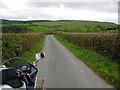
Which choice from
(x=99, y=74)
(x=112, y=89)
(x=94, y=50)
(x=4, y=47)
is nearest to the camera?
(x=112, y=89)

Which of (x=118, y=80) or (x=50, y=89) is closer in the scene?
(x=50, y=89)

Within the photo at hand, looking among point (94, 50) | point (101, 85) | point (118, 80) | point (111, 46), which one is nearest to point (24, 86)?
point (101, 85)

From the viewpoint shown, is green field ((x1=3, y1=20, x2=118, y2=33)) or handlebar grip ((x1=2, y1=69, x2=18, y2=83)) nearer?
handlebar grip ((x1=2, y1=69, x2=18, y2=83))

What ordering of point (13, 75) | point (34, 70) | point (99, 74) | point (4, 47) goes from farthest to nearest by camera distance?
Result: point (4, 47), point (99, 74), point (34, 70), point (13, 75)

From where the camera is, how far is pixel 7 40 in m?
17.3

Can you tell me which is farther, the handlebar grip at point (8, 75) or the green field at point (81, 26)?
the green field at point (81, 26)

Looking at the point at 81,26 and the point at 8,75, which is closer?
the point at 8,75

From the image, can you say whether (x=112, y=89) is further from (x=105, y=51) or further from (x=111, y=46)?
(x=105, y=51)

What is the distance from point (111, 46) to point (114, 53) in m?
1.07

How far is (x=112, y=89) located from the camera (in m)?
10.2

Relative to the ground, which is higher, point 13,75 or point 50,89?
point 13,75

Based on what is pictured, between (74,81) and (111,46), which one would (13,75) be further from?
(111,46)

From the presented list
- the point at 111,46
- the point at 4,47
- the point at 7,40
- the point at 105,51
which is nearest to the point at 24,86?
the point at 4,47

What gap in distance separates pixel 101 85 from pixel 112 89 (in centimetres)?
70
